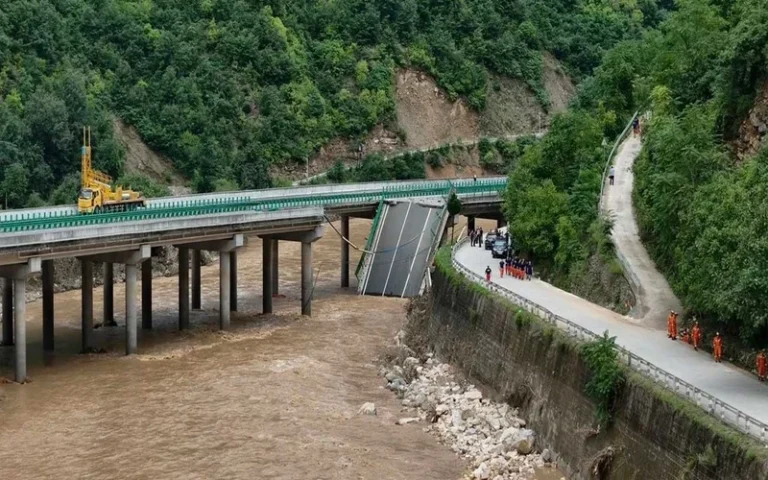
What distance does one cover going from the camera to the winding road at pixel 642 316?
29.8 metres

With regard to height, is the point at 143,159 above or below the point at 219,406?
above

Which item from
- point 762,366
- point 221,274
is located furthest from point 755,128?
point 221,274

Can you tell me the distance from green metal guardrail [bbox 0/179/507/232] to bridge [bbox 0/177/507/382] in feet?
0.23

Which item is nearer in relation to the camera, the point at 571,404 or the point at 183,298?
the point at 571,404

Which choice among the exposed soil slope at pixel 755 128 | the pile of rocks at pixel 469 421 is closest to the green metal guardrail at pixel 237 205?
the pile of rocks at pixel 469 421

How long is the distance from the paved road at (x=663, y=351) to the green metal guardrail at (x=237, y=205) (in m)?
19.4

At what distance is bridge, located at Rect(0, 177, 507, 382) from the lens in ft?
156

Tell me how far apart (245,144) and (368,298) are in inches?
1961

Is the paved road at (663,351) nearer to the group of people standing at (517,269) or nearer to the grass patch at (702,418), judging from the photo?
the grass patch at (702,418)

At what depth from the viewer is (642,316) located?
1558 inches

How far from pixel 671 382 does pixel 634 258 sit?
16.7 metres

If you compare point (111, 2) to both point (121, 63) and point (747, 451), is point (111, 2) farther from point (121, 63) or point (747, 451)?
point (747, 451)

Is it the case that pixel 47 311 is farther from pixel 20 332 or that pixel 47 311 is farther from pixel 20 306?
pixel 20 332

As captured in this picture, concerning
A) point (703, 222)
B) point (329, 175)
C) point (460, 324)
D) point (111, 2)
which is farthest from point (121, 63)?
point (703, 222)
